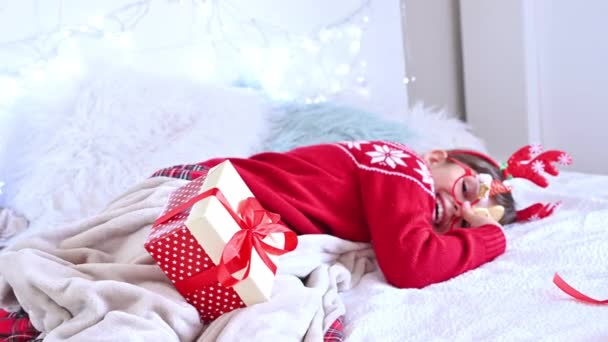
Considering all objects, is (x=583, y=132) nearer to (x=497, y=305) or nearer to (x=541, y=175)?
(x=541, y=175)

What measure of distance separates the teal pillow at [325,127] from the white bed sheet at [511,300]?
59 centimetres

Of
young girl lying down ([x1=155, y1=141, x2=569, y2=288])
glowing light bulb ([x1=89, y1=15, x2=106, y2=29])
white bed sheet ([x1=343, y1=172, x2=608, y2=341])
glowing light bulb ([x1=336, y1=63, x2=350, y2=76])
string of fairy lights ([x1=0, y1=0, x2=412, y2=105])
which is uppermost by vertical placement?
glowing light bulb ([x1=89, y1=15, x2=106, y2=29])

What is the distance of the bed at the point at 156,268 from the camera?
0.87 m

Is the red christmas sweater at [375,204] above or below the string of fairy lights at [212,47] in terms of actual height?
below

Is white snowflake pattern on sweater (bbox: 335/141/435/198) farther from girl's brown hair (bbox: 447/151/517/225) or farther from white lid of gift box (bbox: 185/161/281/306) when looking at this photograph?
white lid of gift box (bbox: 185/161/281/306)

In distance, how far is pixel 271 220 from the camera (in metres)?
0.97

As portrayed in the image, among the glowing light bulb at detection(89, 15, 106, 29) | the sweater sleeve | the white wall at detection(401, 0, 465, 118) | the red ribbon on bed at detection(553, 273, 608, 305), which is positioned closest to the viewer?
the red ribbon on bed at detection(553, 273, 608, 305)

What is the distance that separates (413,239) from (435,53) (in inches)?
67.3

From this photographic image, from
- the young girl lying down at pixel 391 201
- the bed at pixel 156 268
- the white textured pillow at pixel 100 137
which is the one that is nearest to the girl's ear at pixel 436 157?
the young girl lying down at pixel 391 201

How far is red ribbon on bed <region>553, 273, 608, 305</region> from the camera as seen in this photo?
96 cm

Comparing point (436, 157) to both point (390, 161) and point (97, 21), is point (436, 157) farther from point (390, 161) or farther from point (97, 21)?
point (97, 21)

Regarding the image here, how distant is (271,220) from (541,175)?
31.0 inches

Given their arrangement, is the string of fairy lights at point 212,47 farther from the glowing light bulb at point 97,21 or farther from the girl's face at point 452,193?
the girl's face at point 452,193

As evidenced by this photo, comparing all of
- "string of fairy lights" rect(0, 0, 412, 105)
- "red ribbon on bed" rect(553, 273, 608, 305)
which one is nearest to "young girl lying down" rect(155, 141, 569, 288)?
"red ribbon on bed" rect(553, 273, 608, 305)
